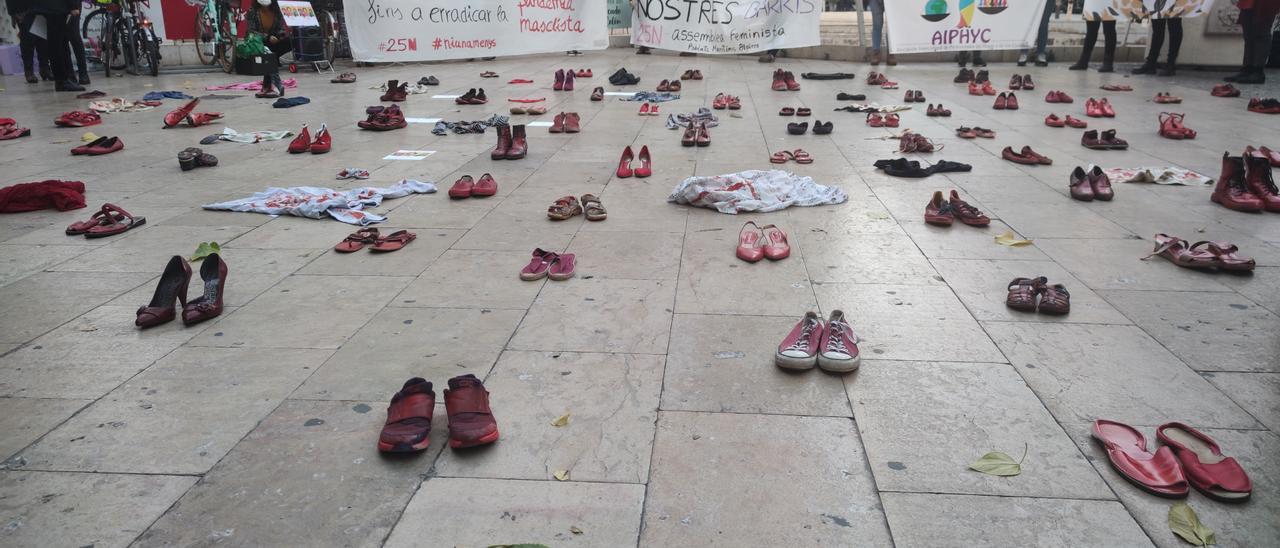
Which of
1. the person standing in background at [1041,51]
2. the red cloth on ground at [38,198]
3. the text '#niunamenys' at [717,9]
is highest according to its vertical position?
the text '#niunamenys' at [717,9]

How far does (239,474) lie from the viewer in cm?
252

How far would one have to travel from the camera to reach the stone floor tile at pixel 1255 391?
285 centimetres

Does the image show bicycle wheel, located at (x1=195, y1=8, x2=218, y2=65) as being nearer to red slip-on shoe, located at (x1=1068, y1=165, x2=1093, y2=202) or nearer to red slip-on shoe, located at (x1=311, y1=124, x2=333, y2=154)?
red slip-on shoe, located at (x1=311, y1=124, x2=333, y2=154)

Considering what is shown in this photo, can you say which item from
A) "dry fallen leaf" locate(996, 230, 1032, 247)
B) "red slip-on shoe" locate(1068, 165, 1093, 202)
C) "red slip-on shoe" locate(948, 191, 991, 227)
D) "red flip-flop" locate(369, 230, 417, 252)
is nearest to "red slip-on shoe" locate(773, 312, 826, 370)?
"dry fallen leaf" locate(996, 230, 1032, 247)

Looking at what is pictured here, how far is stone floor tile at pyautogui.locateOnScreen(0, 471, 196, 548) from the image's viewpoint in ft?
7.29

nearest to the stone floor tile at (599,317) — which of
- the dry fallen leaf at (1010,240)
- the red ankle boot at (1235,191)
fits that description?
the dry fallen leaf at (1010,240)

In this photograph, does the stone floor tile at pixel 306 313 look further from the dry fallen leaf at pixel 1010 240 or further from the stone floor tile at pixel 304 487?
the dry fallen leaf at pixel 1010 240

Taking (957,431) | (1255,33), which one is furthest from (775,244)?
(1255,33)

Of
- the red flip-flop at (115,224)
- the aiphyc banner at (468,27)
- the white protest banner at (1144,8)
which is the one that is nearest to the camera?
the red flip-flop at (115,224)

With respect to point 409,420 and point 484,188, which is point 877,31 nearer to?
point 484,188

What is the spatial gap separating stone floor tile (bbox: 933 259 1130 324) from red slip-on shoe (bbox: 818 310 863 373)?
84 centimetres

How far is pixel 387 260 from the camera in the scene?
15.4 ft

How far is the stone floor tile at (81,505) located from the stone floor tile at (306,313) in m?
1.07

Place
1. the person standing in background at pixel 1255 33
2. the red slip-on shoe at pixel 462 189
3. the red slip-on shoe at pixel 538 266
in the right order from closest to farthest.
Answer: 1. the red slip-on shoe at pixel 538 266
2. the red slip-on shoe at pixel 462 189
3. the person standing in background at pixel 1255 33
